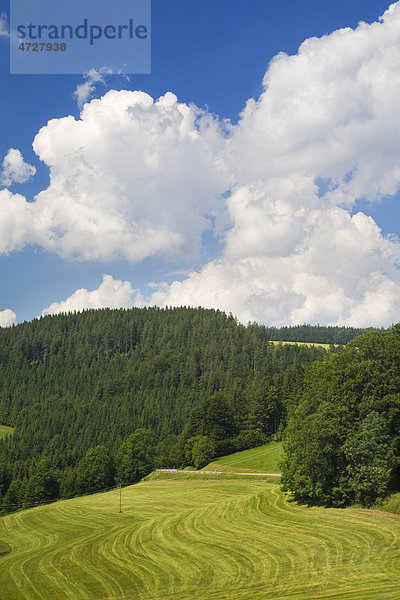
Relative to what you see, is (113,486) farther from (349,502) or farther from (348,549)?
(348,549)

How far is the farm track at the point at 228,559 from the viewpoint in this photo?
25.6 metres

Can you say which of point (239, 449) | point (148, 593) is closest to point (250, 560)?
point (148, 593)

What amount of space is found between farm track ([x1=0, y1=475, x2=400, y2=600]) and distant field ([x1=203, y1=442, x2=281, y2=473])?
32.4 m

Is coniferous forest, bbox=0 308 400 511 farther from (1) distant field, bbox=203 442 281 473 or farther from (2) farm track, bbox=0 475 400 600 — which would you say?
(2) farm track, bbox=0 475 400 600

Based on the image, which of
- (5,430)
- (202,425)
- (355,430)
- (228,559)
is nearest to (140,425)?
(202,425)

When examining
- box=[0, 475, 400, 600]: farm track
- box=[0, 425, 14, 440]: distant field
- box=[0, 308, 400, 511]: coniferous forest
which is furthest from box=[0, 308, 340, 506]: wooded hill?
box=[0, 475, 400, 600]: farm track

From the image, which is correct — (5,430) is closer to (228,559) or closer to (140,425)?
(140,425)

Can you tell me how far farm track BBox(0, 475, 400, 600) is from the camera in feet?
84.1

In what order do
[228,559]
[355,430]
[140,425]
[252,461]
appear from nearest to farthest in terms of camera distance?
[228,559]
[355,430]
[252,461]
[140,425]

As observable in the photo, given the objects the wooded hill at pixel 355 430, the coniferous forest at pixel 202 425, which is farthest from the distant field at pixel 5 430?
the wooded hill at pixel 355 430

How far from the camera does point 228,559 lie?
1255 inches

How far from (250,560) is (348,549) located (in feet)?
22.3

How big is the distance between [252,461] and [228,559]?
6181 centimetres

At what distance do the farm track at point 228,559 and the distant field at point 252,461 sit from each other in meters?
32.4
